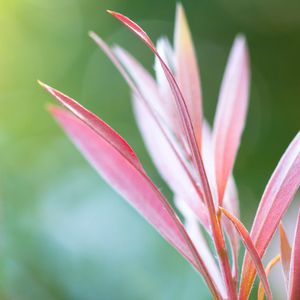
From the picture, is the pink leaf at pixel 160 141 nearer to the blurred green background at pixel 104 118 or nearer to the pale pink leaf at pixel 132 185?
the pale pink leaf at pixel 132 185

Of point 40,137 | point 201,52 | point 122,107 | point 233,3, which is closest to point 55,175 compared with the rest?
point 40,137

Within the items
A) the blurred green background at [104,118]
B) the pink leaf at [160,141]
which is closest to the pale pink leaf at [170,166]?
the pink leaf at [160,141]

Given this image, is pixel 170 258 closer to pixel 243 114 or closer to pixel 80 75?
pixel 80 75

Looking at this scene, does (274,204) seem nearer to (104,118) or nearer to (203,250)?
(203,250)

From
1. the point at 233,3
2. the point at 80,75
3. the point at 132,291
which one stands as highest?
the point at 233,3

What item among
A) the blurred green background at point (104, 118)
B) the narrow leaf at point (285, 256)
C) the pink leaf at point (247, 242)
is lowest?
the blurred green background at point (104, 118)

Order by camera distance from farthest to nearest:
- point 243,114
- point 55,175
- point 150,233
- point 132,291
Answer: point 55,175
point 150,233
point 132,291
point 243,114

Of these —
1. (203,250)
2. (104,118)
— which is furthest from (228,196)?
(104,118)
